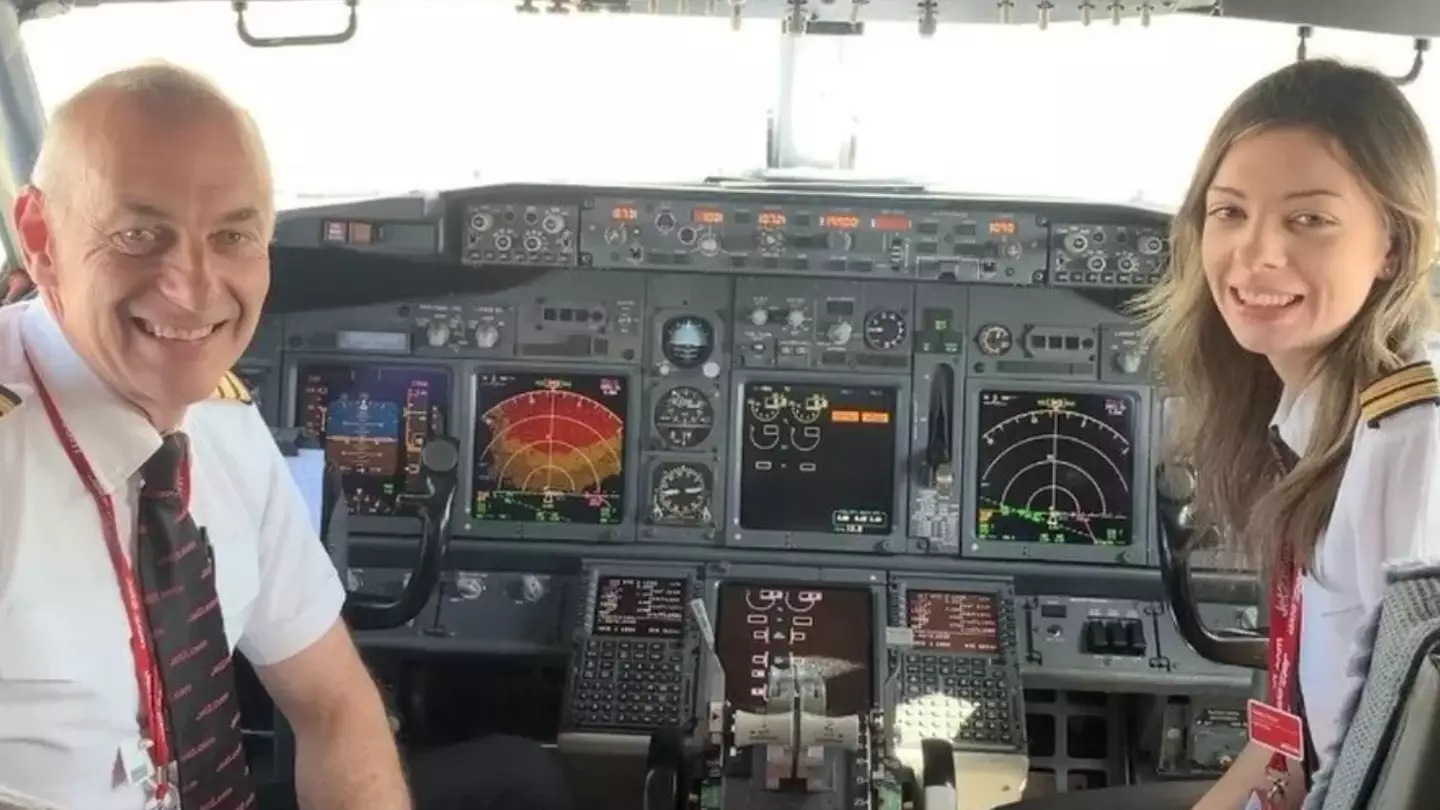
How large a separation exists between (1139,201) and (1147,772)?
126 cm

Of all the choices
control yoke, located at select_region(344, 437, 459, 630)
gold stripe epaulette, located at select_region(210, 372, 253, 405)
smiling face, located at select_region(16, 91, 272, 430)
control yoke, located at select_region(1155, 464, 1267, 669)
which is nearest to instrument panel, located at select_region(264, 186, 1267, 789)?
control yoke, located at select_region(344, 437, 459, 630)

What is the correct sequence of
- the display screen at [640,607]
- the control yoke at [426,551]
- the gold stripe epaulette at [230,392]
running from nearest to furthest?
the gold stripe epaulette at [230,392], the control yoke at [426,551], the display screen at [640,607]

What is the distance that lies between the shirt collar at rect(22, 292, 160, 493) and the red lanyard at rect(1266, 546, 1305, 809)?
1.34m

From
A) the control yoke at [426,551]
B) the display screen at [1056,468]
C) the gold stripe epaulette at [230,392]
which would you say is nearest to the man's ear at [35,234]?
the gold stripe epaulette at [230,392]

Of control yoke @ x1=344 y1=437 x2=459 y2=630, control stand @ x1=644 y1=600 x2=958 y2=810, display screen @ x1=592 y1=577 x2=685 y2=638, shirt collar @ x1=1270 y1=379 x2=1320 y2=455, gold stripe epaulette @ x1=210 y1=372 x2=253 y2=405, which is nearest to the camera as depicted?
shirt collar @ x1=1270 y1=379 x2=1320 y2=455

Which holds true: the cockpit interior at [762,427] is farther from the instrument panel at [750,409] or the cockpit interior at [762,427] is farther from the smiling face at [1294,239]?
the smiling face at [1294,239]

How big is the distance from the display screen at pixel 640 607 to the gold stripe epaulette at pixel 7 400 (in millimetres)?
1835

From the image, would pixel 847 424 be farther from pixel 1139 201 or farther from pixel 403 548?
pixel 403 548

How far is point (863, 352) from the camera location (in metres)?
3.48

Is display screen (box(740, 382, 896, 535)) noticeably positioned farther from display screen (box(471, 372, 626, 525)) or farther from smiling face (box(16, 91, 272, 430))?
smiling face (box(16, 91, 272, 430))

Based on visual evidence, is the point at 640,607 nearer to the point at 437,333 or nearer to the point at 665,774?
the point at 437,333

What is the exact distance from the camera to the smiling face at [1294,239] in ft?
5.63

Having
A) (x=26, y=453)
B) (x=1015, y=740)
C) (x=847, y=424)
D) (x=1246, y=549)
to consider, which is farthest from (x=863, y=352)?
(x=26, y=453)

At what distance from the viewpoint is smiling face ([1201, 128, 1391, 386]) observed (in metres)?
1.72
